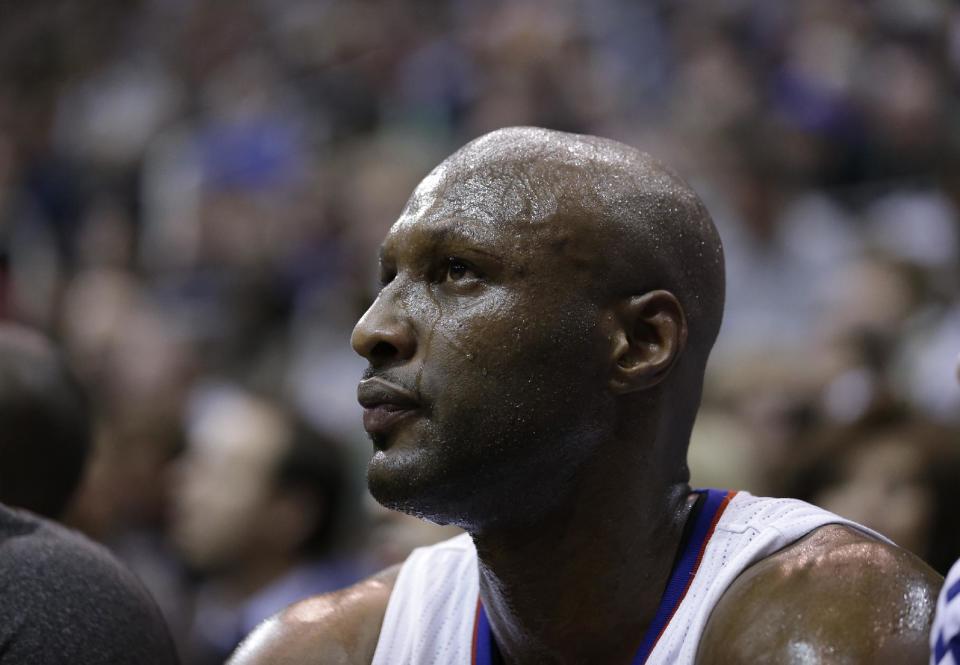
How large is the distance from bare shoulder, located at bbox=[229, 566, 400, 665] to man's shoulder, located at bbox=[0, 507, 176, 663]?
24 centimetres

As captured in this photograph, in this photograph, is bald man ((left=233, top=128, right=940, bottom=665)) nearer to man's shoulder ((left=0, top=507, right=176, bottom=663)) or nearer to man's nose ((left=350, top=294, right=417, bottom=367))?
man's nose ((left=350, top=294, right=417, bottom=367))

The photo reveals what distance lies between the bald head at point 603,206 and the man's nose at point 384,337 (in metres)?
0.19

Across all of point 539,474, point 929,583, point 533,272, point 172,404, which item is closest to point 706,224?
point 533,272

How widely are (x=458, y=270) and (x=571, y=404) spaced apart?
31 cm

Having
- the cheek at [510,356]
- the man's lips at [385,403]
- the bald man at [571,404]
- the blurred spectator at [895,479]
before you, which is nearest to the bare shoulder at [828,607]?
the bald man at [571,404]

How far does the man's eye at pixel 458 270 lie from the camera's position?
252 centimetres

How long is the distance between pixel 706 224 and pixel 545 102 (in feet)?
17.2

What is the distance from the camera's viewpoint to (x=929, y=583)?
2.28m

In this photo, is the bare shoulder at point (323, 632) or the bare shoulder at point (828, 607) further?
the bare shoulder at point (323, 632)

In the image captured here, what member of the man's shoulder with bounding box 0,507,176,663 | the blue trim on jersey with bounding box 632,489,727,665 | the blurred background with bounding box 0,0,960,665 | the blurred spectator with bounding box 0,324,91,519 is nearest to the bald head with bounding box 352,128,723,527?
the blue trim on jersey with bounding box 632,489,727,665

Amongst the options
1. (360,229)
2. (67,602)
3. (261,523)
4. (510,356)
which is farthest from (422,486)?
(360,229)

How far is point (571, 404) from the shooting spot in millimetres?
2484

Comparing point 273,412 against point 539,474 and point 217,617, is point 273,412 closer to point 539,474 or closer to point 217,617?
point 217,617

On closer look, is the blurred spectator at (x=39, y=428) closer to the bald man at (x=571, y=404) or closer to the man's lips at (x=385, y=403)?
the bald man at (x=571, y=404)
